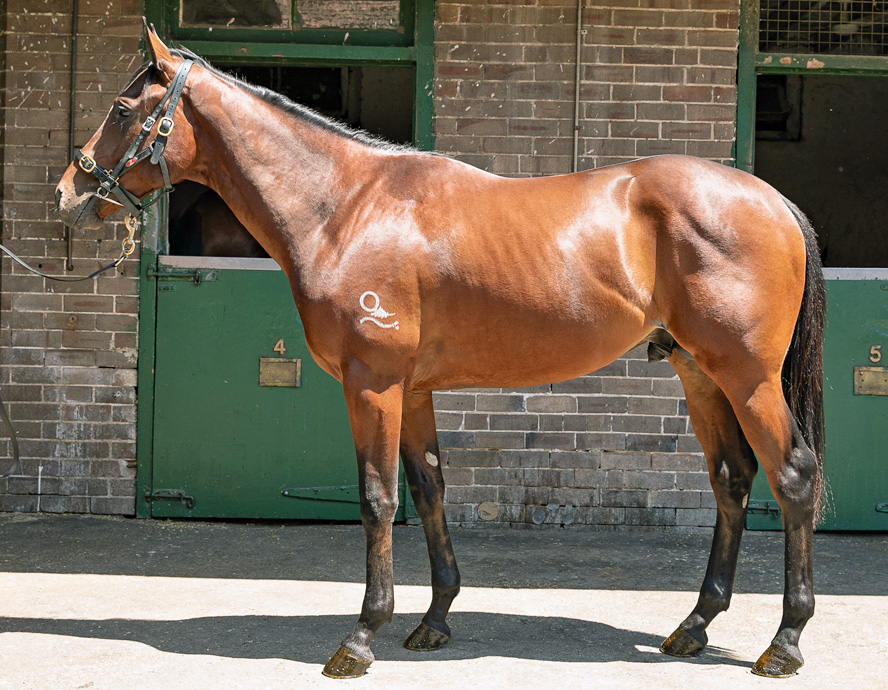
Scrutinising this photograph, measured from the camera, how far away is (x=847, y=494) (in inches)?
233

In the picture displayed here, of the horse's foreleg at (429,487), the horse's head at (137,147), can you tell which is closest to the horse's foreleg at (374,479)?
the horse's foreleg at (429,487)

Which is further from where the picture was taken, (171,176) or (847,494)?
(847,494)

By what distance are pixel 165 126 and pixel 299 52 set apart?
7.84ft

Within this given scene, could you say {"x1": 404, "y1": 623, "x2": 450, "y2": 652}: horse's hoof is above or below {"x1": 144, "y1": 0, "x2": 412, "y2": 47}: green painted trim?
below

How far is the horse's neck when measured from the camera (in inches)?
Result: 148

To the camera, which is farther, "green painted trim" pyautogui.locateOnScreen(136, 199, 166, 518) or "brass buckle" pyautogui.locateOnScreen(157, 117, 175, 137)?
"green painted trim" pyautogui.locateOnScreen(136, 199, 166, 518)

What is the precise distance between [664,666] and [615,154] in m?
3.34

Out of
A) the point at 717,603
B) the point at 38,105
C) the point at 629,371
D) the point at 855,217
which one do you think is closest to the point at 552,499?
the point at 629,371

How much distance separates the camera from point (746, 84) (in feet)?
19.4

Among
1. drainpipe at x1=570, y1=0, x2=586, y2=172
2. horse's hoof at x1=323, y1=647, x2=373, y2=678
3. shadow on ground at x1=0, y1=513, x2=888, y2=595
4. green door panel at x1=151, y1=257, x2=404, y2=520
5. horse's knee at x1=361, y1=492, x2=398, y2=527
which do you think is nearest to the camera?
horse's hoof at x1=323, y1=647, x2=373, y2=678

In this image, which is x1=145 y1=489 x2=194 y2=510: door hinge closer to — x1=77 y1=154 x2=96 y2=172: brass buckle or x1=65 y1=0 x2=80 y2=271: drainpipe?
x1=65 y1=0 x2=80 y2=271: drainpipe

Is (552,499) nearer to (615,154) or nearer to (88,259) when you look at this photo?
(615,154)

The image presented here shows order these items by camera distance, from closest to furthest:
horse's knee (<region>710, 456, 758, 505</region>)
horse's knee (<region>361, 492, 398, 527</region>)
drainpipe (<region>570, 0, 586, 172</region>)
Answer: horse's knee (<region>361, 492, 398, 527</region>) < horse's knee (<region>710, 456, 758, 505</region>) < drainpipe (<region>570, 0, 586, 172</region>)

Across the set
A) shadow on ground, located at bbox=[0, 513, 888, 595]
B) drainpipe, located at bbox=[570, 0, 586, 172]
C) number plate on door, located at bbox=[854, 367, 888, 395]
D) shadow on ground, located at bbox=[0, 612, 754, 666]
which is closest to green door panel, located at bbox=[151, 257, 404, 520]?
shadow on ground, located at bbox=[0, 513, 888, 595]
